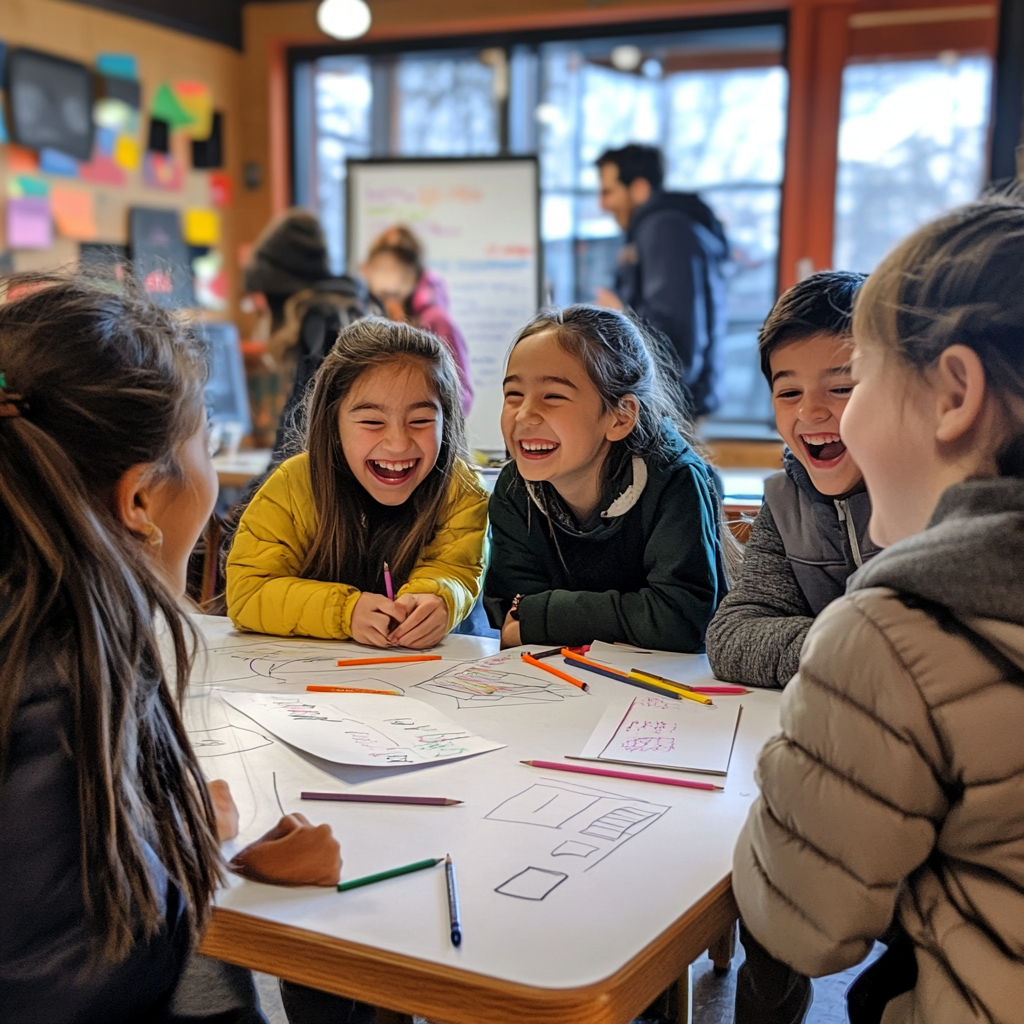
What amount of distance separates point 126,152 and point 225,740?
183 inches

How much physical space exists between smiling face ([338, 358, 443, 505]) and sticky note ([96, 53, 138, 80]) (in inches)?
154

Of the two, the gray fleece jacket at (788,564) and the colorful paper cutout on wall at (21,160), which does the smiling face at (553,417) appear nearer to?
the gray fleece jacket at (788,564)

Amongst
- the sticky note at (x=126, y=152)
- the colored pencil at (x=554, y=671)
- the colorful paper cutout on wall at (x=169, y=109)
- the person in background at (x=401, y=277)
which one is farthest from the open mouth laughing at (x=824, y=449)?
the colorful paper cutout on wall at (x=169, y=109)

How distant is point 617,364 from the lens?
1802mm

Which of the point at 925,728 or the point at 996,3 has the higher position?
the point at 996,3

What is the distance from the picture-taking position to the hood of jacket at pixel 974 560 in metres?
0.76

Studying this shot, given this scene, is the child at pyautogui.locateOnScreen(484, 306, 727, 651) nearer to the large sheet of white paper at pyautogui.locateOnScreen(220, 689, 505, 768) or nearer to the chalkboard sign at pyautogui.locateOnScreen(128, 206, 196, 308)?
the large sheet of white paper at pyautogui.locateOnScreen(220, 689, 505, 768)

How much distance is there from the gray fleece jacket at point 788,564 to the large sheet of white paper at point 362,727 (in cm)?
42

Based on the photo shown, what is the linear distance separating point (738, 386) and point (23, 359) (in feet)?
15.3

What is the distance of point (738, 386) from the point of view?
5242 mm

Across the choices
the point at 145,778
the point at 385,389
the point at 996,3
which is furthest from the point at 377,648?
the point at 996,3

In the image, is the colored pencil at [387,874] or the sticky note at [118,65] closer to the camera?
the colored pencil at [387,874]

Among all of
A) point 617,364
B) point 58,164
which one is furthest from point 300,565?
point 58,164

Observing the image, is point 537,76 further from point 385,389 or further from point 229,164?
point 385,389
